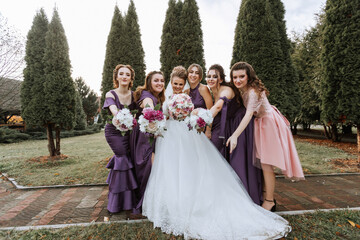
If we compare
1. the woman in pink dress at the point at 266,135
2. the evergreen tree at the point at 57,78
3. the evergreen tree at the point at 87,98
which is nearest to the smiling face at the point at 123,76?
the woman in pink dress at the point at 266,135

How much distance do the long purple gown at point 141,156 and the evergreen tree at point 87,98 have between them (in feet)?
92.5

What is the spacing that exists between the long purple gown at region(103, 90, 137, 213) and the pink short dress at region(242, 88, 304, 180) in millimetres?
2289

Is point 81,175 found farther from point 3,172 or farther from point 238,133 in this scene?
point 238,133

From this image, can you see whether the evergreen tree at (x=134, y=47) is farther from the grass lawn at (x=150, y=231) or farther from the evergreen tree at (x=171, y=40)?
the grass lawn at (x=150, y=231)

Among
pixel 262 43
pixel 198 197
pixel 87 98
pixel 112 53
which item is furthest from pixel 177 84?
pixel 87 98

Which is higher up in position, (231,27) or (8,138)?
(231,27)

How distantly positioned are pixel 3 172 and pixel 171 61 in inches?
266

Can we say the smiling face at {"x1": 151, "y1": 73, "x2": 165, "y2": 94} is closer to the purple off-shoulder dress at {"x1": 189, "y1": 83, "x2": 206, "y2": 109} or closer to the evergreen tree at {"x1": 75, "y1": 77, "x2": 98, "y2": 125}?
the purple off-shoulder dress at {"x1": 189, "y1": 83, "x2": 206, "y2": 109}

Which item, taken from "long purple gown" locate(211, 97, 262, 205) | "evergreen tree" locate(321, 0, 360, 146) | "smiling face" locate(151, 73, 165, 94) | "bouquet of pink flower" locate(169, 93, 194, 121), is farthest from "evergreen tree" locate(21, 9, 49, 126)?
"evergreen tree" locate(321, 0, 360, 146)

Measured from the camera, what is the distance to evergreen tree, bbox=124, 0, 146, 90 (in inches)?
299

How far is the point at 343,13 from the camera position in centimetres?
661

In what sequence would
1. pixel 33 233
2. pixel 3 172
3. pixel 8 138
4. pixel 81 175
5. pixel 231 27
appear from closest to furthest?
pixel 33 233, pixel 81 175, pixel 3 172, pixel 231 27, pixel 8 138

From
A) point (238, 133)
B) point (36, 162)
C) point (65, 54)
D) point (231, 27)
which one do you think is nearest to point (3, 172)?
point (36, 162)

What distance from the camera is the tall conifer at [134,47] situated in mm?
7590
